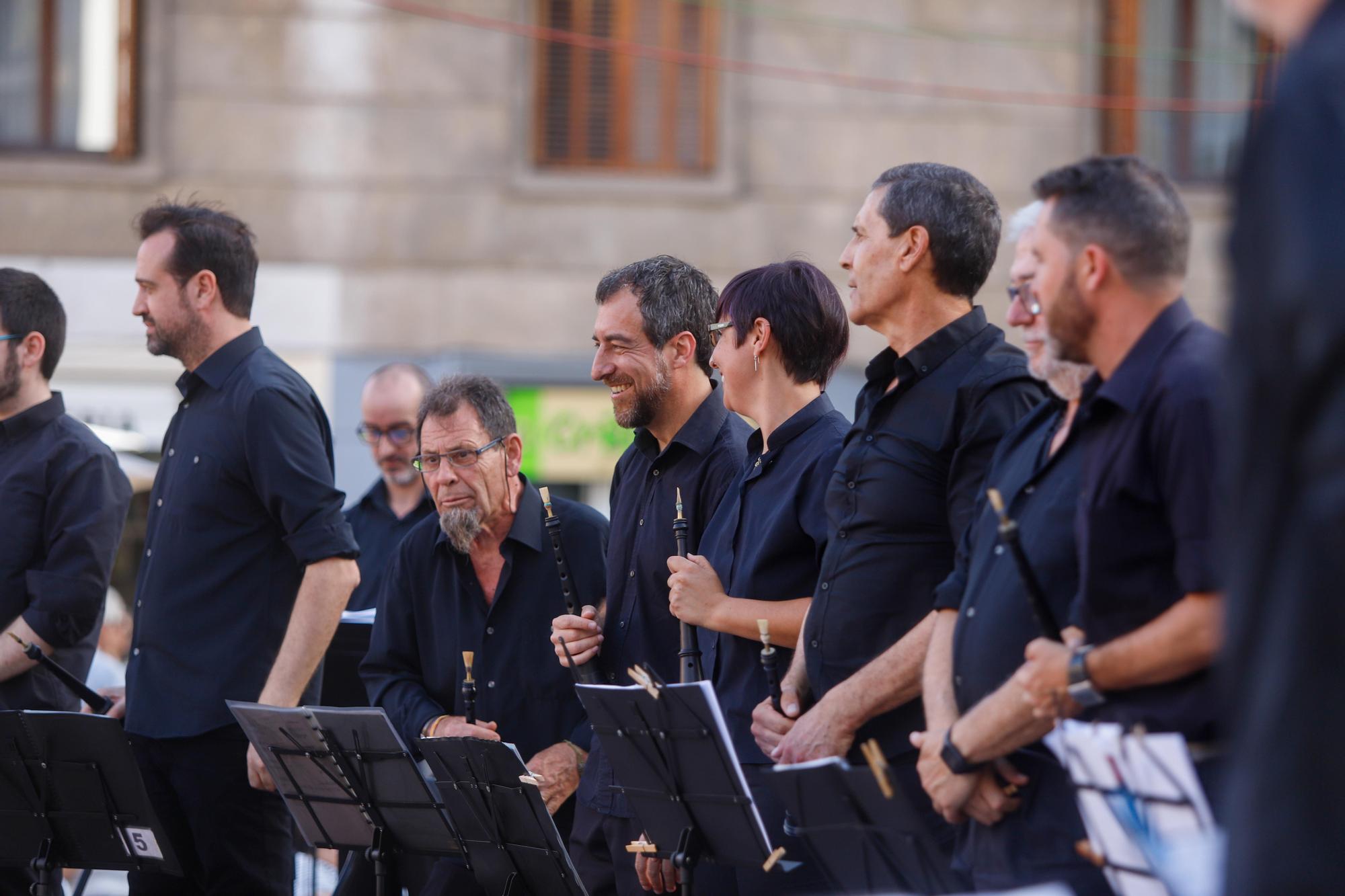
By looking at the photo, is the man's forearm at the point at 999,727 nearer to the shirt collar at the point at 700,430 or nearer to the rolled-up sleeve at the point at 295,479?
the shirt collar at the point at 700,430

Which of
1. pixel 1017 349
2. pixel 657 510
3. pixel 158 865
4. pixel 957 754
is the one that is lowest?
pixel 158 865

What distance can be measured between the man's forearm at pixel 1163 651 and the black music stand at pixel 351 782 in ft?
7.38

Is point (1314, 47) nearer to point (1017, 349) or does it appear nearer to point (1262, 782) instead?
point (1262, 782)

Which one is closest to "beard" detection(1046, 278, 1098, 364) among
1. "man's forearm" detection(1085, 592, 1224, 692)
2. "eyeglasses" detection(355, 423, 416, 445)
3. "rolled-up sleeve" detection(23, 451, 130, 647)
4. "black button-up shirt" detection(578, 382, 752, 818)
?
"man's forearm" detection(1085, 592, 1224, 692)

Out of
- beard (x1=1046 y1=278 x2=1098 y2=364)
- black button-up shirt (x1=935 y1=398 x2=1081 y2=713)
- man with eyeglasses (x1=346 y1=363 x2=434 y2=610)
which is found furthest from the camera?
man with eyeglasses (x1=346 y1=363 x2=434 y2=610)

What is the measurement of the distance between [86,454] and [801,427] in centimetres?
274

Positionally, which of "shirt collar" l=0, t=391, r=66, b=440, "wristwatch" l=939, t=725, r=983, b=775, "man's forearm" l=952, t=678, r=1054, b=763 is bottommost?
"wristwatch" l=939, t=725, r=983, b=775

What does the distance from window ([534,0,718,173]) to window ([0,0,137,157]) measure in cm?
312

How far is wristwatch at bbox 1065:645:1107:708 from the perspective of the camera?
3039 millimetres

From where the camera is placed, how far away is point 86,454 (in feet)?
19.4

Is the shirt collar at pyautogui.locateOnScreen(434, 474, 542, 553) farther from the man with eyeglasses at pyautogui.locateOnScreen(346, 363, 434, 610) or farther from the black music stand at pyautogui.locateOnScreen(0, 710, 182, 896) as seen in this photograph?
the man with eyeglasses at pyautogui.locateOnScreen(346, 363, 434, 610)

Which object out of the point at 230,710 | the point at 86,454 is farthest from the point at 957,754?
the point at 86,454

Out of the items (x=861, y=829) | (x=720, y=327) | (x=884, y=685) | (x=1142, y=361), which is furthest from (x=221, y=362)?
(x=1142, y=361)

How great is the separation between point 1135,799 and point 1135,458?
25.0 inches
